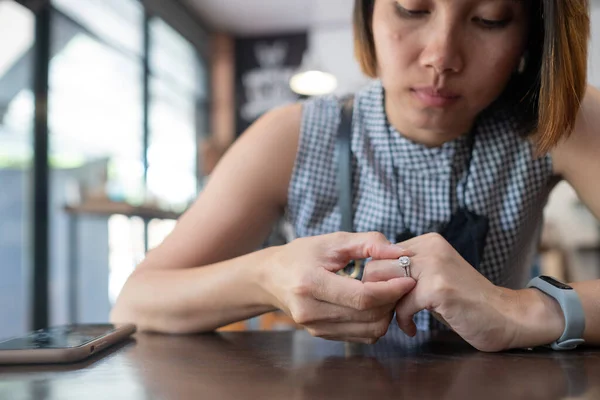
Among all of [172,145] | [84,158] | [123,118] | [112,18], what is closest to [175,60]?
[172,145]

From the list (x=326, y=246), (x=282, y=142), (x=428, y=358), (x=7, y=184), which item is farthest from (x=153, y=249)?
(x=7, y=184)

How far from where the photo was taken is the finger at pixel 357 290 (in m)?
0.61

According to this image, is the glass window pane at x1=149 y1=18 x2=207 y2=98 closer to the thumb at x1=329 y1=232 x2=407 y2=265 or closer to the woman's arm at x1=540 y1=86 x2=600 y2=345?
the woman's arm at x1=540 y1=86 x2=600 y2=345

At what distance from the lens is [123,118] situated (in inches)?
188

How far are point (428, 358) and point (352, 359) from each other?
0.25 ft

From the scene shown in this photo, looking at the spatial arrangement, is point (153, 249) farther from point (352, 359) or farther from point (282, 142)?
point (352, 359)

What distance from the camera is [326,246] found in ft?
2.13

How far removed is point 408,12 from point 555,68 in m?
0.22

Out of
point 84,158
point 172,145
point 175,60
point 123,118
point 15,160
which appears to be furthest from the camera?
point 175,60

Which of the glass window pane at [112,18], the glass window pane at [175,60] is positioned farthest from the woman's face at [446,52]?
the glass window pane at [175,60]

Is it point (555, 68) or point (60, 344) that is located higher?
point (555, 68)

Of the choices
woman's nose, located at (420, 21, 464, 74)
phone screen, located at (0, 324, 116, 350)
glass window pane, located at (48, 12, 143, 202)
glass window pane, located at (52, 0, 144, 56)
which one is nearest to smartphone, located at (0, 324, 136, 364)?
phone screen, located at (0, 324, 116, 350)

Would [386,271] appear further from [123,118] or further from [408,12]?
[123,118]

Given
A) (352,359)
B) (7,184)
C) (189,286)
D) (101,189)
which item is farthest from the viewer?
(101,189)
